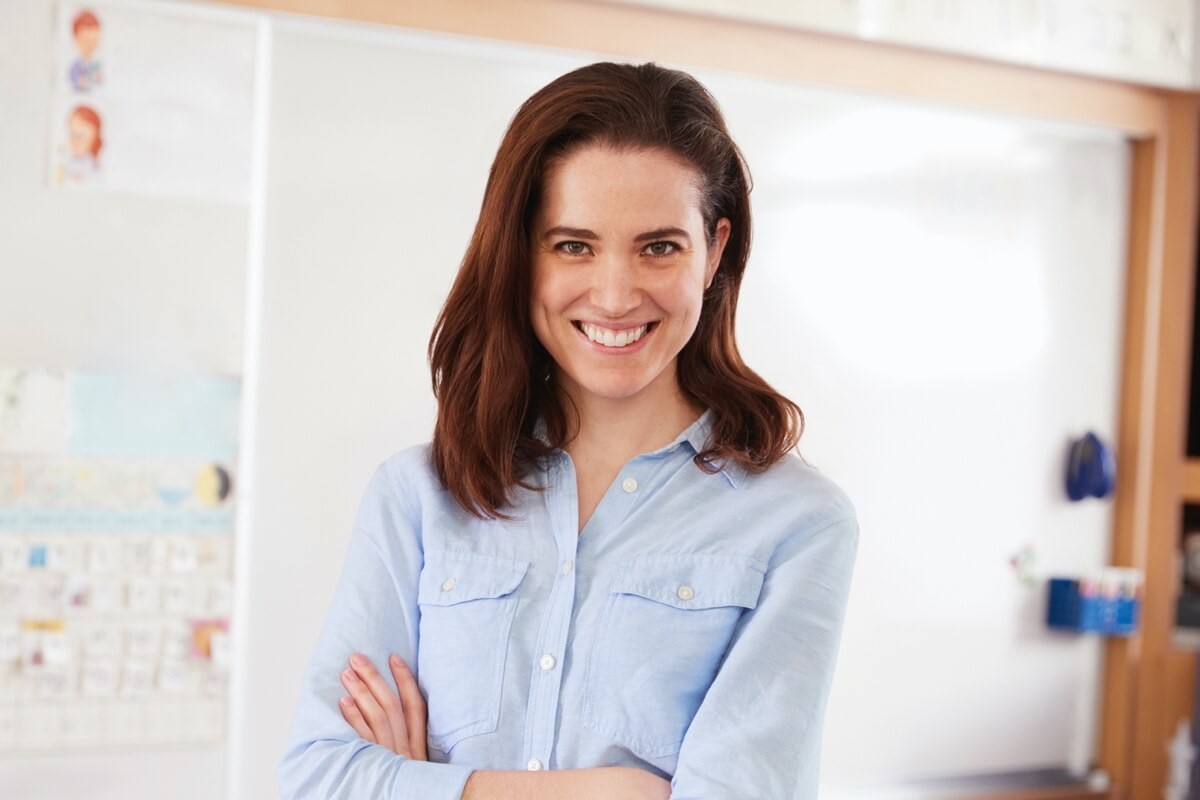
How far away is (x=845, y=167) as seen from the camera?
8.04 ft

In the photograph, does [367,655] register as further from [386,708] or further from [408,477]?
[408,477]

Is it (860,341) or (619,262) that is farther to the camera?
(860,341)

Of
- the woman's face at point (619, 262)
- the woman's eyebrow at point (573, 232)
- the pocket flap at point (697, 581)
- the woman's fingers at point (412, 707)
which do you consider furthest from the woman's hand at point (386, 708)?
the woman's eyebrow at point (573, 232)

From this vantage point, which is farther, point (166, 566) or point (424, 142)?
point (424, 142)

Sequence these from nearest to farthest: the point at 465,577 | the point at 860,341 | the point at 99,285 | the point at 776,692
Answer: the point at 776,692, the point at 465,577, the point at 99,285, the point at 860,341

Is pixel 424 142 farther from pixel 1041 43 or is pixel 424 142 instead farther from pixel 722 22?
pixel 1041 43

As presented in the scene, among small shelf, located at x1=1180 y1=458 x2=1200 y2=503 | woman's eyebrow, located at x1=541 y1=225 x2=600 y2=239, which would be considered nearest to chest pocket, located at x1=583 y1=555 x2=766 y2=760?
woman's eyebrow, located at x1=541 y1=225 x2=600 y2=239

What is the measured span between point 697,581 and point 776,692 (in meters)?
0.14

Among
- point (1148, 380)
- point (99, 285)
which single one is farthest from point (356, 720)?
point (1148, 380)

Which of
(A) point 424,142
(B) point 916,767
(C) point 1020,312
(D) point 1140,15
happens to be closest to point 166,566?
(A) point 424,142

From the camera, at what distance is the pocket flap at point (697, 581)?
4.27 ft

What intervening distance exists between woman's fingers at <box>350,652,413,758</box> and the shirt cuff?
54 mm

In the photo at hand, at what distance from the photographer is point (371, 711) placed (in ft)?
4.27

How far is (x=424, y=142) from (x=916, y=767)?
1.51 m
